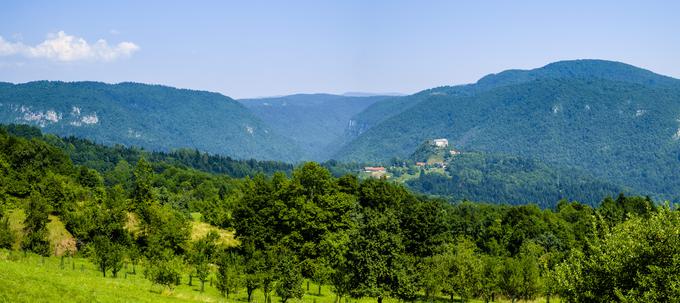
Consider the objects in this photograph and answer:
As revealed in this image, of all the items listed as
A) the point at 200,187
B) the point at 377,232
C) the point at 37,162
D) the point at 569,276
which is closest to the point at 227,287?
the point at 377,232

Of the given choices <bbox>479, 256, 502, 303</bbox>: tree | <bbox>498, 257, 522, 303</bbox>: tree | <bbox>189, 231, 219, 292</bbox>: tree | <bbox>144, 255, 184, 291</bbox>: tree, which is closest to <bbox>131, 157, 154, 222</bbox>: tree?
<bbox>189, 231, 219, 292</bbox>: tree

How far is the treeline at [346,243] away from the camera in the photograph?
32719 millimetres

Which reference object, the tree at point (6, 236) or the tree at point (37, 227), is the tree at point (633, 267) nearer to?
the tree at point (37, 227)

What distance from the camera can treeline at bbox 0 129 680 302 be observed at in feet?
107

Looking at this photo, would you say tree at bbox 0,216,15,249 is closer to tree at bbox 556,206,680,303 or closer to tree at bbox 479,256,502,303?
tree at bbox 479,256,502,303

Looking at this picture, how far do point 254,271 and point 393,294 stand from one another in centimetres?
1886

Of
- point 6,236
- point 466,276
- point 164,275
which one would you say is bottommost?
point 466,276

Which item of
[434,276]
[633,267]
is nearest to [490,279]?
[434,276]

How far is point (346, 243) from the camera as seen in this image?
2409 inches

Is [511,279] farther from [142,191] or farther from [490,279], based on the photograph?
[142,191]

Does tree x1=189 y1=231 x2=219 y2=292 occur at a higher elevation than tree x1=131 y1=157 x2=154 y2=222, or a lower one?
lower

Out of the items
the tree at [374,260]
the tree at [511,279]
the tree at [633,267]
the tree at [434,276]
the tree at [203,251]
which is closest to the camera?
the tree at [633,267]

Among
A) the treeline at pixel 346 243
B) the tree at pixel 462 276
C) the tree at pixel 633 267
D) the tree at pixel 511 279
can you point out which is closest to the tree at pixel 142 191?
the treeline at pixel 346 243

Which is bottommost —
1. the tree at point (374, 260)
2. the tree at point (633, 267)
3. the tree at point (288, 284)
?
the tree at point (288, 284)
